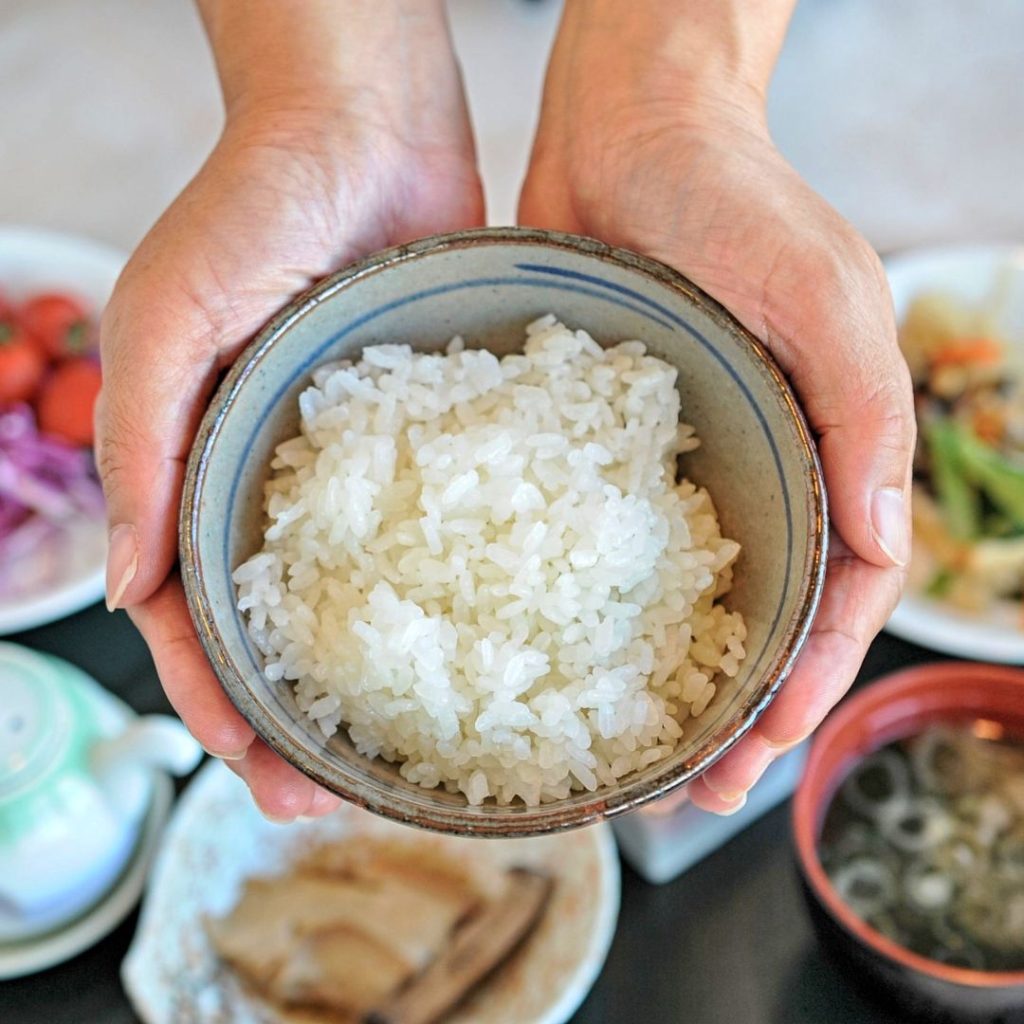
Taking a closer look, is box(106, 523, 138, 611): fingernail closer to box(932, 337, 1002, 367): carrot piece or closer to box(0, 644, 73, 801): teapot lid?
box(0, 644, 73, 801): teapot lid

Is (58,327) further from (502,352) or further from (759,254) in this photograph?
(759,254)

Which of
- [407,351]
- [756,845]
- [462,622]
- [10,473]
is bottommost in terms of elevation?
[756,845]

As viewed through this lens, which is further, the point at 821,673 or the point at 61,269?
the point at 61,269

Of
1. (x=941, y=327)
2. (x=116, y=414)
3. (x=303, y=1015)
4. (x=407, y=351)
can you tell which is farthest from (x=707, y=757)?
(x=941, y=327)

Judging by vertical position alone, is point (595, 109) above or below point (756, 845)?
→ above

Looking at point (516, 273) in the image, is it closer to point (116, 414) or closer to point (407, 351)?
point (407, 351)

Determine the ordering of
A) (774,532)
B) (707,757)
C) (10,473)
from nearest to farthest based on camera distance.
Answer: (707,757) < (774,532) < (10,473)

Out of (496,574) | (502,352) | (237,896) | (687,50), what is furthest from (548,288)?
(237,896)
